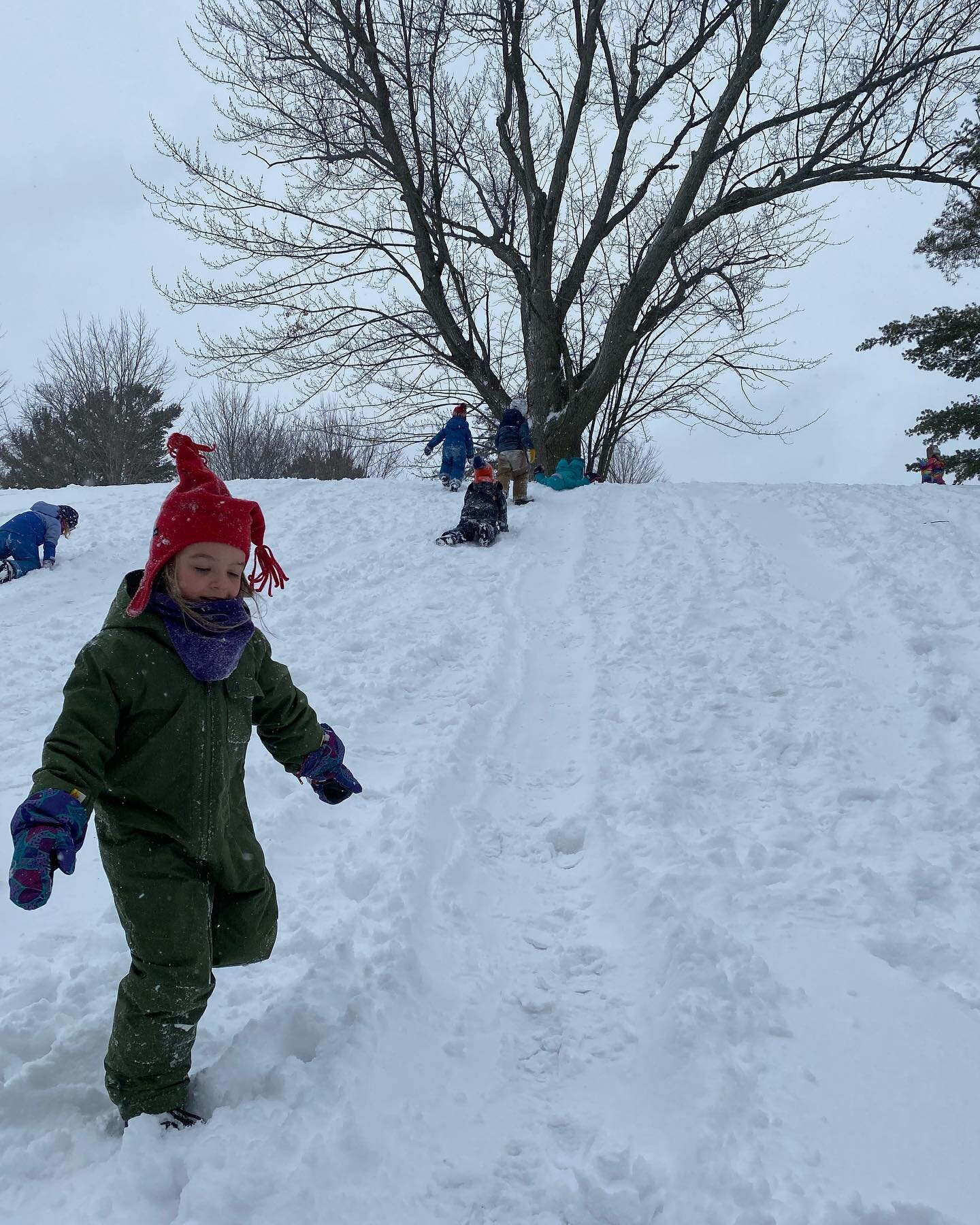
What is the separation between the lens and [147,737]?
75.0 inches

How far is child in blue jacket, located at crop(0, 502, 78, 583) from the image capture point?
757cm

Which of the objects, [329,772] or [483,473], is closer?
[329,772]

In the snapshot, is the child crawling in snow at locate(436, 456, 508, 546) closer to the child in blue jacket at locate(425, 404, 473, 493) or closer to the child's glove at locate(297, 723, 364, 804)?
the child in blue jacket at locate(425, 404, 473, 493)

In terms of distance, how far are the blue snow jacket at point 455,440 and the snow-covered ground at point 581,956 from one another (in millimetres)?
7088

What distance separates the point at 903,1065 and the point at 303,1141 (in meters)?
1.63

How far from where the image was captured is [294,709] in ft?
7.55

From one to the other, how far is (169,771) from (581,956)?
155 centimetres

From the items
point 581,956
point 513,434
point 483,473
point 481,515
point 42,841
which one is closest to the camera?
point 42,841

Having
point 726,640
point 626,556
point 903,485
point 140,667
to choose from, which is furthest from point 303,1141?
point 903,485

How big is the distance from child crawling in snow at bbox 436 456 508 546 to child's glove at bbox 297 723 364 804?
639cm

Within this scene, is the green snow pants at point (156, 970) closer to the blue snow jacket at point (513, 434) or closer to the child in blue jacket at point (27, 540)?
the child in blue jacket at point (27, 540)

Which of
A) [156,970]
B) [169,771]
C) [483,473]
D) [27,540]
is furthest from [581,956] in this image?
[27,540]

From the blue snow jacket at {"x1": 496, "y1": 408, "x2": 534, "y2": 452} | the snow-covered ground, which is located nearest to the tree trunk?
the blue snow jacket at {"x1": 496, "y1": 408, "x2": 534, "y2": 452}

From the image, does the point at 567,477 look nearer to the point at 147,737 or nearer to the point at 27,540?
the point at 27,540
